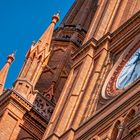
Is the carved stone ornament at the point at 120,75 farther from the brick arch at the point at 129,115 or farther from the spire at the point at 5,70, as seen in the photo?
the spire at the point at 5,70

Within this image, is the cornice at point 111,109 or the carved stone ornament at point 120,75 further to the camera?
the carved stone ornament at point 120,75

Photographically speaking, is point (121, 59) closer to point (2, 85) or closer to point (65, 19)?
point (2, 85)

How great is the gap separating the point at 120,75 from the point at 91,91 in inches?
47.7

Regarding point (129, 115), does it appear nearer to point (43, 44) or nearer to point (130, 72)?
point (130, 72)

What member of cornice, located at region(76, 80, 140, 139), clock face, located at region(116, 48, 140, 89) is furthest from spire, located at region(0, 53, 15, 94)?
cornice, located at region(76, 80, 140, 139)

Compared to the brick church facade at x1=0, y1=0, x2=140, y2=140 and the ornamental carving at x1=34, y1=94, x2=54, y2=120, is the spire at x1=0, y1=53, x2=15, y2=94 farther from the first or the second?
the ornamental carving at x1=34, y1=94, x2=54, y2=120

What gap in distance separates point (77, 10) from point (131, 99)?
71.8 ft

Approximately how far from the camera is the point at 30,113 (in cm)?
3391

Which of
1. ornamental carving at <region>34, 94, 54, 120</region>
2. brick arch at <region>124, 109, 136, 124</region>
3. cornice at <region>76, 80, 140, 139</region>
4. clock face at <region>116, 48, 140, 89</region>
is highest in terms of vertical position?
ornamental carving at <region>34, 94, 54, 120</region>

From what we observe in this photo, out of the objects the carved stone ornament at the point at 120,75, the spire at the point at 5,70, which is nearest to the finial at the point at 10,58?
the spire at the point at 5,70

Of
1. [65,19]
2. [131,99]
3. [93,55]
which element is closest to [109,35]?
Result: [93,55]

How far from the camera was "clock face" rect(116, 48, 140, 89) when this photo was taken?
28266 millimetres

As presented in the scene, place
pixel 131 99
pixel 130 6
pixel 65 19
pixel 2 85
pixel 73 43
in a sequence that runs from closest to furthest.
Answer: pixel 131 99 → pixel 130 6 → pixel 2 85 → pixel 73 43 → pixel 65 19

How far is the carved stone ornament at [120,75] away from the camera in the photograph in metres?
28.4
